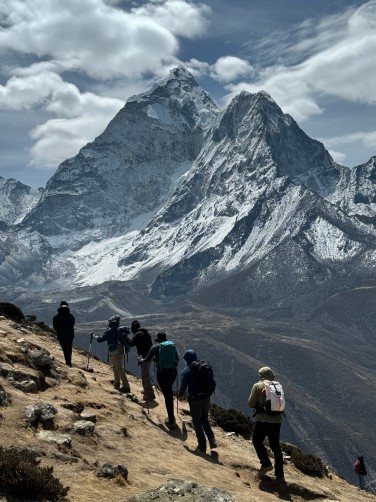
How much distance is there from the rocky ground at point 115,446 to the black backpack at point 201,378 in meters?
1.73

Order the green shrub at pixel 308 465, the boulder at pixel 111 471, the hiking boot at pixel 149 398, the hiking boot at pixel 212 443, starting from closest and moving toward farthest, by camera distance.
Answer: the boulder at pixel 111 471
the hiking boot at pixel 212 443
the green shrub at pixel 308 465
the hiking boot at pixel 149 398

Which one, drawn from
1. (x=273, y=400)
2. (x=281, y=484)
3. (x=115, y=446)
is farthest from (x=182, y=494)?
(x=281, y=484)

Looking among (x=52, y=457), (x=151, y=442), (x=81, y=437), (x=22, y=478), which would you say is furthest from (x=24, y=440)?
(x=151, y=442)

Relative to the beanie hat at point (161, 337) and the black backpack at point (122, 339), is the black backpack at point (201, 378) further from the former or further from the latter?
the black backpack at point (122, 339)

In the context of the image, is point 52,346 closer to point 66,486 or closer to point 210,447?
point 210,447

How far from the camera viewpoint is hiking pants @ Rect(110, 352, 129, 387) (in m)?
21.9

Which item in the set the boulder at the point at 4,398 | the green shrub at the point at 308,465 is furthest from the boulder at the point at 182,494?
the green shrub at the point at 308,465

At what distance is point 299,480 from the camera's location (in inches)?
650

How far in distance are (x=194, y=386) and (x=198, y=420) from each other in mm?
1058

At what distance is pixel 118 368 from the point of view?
22297 mm

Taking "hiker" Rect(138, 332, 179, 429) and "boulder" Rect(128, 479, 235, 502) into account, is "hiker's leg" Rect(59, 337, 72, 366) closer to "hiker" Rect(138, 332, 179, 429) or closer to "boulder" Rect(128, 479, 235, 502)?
"hiker" Rect(138, 332, 179, 429)

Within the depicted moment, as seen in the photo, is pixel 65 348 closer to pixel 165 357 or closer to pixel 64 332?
pixel 64 332

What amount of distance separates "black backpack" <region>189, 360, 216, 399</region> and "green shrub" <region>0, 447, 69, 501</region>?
7177 millimetres

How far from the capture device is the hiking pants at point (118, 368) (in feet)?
72.0
